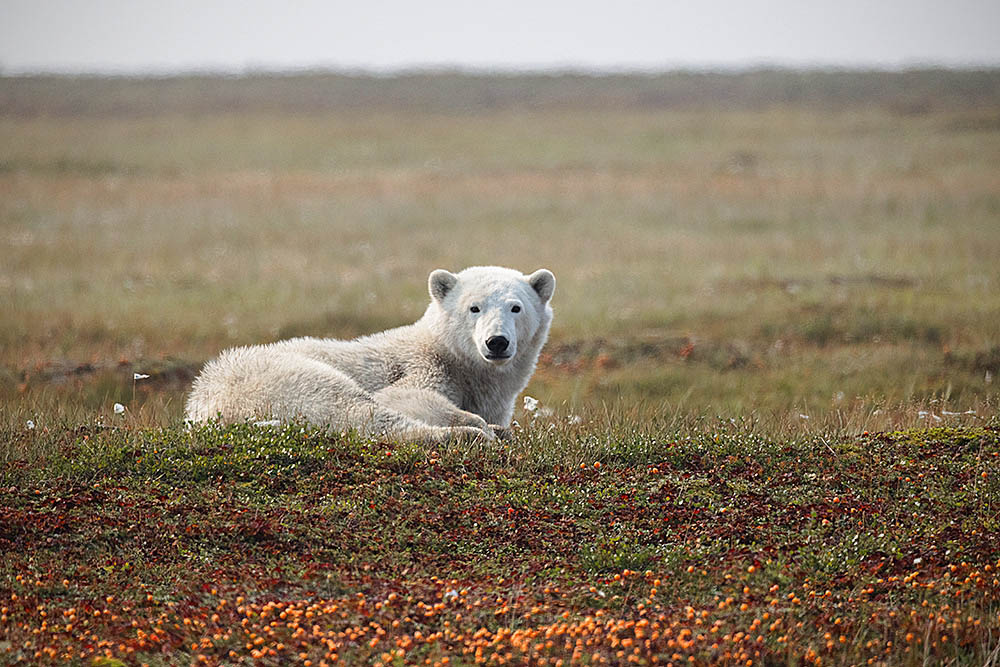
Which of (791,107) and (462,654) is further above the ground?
(791,107)

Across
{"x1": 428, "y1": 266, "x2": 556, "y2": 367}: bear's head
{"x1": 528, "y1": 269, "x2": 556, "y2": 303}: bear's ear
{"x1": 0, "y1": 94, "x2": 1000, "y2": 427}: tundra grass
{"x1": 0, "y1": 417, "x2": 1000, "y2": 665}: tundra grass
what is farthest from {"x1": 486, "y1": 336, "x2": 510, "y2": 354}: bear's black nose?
{"x1": 0, "y1": 94, "x2": 1000, "y2": 427}: tundra grass

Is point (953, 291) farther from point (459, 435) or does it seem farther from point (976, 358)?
point (459, 435)

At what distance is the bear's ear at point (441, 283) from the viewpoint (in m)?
9.52

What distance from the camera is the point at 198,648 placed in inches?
216

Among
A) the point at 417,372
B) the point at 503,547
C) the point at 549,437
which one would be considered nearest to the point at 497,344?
the point at 549,437

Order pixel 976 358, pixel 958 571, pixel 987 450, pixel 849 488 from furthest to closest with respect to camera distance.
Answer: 1. pixel 976 358
2. pixel 987 450
3. pixel 849 488
4. pixel 958 571

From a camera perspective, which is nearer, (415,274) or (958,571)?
(958,571)

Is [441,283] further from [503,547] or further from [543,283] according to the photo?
[503,547]

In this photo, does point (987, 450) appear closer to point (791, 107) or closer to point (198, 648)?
point (198, 648)

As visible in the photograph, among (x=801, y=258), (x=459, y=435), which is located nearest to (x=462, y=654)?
(x=459, y=435)

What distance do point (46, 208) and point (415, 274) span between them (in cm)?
1510

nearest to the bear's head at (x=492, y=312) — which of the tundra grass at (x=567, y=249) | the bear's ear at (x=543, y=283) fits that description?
the bear's ear at (x=543, y=283)

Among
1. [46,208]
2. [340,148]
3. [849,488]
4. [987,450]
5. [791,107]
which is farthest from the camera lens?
[791,107]

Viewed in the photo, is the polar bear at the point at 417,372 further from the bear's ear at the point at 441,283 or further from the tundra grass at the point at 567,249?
the tundra grass at the point at 567,249
